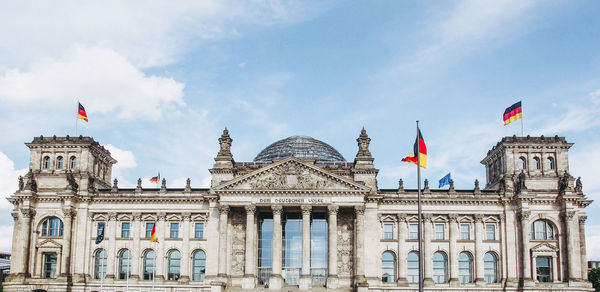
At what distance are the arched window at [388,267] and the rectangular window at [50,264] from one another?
4037 cm

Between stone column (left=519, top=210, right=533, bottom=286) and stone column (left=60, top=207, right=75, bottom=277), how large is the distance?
54.3m

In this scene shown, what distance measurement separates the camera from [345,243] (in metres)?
74.8

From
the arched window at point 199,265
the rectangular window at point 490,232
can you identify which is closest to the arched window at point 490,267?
the rectangular window at point 490,232

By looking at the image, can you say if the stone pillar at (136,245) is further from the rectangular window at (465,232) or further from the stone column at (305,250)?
the rectangular window at (465,232)

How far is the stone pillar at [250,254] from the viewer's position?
233 ft

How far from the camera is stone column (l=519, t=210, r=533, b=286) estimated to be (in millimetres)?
72338

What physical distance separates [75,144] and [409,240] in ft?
144

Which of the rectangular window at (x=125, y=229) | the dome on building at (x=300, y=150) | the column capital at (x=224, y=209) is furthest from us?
the dome on building at (x=300, y=150)

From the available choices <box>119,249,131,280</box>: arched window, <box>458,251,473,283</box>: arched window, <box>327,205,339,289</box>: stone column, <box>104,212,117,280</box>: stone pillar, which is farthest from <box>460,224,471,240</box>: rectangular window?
<box>104,212,117,280</box>: stone pillar

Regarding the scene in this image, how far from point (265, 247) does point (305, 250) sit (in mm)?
6715

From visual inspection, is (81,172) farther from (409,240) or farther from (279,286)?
(409,240)

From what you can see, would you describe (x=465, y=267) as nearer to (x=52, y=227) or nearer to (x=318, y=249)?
(x=318, y=249)

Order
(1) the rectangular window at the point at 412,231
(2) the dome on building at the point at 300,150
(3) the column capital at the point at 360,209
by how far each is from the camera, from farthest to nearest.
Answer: (2) the dome on building at the point at 300,150 < (1) the rectangular window at the point at 412,231 < (3) the column capital at the point at 360,209

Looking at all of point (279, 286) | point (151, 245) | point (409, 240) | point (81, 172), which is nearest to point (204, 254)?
point (151, 245)
